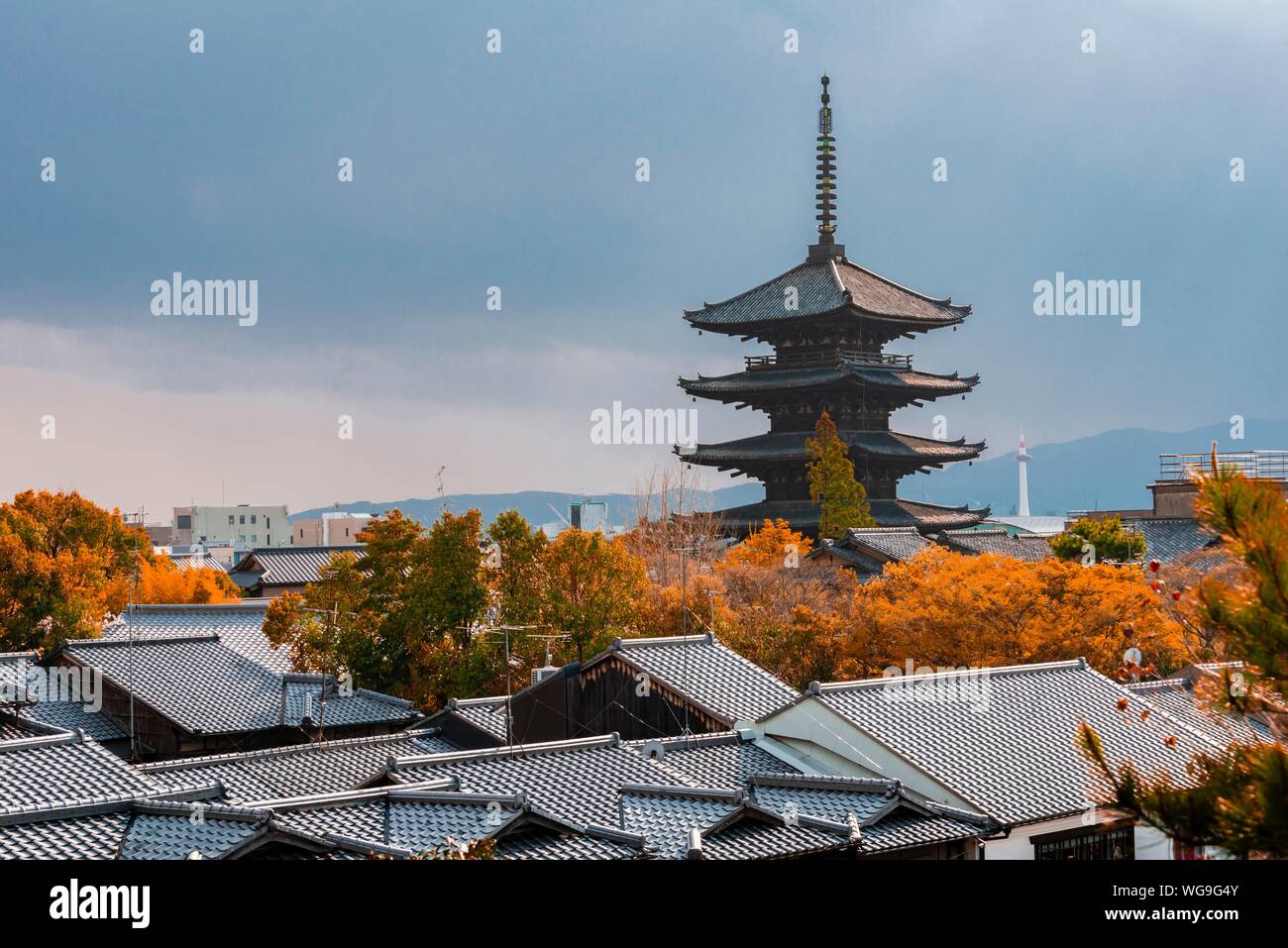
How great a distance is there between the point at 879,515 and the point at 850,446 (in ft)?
10.2

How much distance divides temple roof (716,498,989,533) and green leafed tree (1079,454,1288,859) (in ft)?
158

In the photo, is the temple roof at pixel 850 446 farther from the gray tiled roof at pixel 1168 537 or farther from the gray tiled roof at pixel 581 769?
the gray tiled roof at pixel 581 769

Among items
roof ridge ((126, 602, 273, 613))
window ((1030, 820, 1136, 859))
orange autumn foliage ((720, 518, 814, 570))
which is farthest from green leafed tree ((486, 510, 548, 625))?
window ((1030, 820, 1136, 859))

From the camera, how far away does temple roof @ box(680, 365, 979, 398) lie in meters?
56.3

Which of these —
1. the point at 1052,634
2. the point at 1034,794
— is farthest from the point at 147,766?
the point at 1052,634

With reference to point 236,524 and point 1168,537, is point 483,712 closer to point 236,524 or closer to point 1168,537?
point 1168,537

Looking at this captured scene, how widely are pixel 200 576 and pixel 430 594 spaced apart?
29.9 meters

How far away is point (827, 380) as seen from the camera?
2203 inches

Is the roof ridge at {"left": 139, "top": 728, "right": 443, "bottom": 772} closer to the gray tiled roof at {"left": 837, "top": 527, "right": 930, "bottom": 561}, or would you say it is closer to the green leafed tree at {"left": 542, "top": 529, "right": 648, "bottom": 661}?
the green leafed tree at {"left": 542, "top": 529, "right": 648, "bottom": 661}

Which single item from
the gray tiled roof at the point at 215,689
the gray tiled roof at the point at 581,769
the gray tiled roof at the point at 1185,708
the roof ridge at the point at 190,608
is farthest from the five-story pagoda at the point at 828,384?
the gray tiled roof at the point at 581,769

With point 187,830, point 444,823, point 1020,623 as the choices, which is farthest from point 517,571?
point 444,823

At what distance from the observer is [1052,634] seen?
30375 millimetres

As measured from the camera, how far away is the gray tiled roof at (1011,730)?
1947 cm
